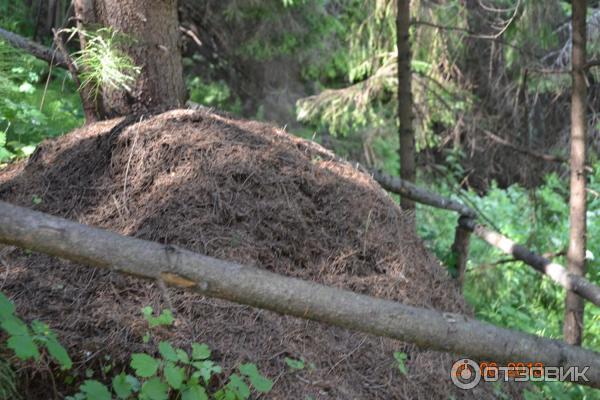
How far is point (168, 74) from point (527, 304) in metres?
5.18

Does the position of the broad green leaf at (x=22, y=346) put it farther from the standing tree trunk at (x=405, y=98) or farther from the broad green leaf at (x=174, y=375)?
the standing tree trunk at (x=405, y=98)

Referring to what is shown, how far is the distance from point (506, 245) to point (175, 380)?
130 inches

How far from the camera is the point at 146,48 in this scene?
4.85 m

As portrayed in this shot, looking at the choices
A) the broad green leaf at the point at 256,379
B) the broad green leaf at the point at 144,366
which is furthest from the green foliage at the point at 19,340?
the broad green leaf at the point at 256,379

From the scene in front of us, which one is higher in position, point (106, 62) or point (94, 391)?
point (106, 62)

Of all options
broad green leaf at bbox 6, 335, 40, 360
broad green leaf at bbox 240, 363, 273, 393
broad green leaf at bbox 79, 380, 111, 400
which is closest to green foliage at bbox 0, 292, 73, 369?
broad green leaf at bbox 6, 335, 40, 360

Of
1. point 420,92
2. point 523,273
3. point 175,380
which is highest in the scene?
point 420,92

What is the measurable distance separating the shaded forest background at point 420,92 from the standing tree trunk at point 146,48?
0.71 metres

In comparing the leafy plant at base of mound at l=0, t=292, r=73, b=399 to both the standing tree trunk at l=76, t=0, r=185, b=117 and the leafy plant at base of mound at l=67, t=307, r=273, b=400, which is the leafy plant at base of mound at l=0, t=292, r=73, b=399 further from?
the standing tree trunk at l=76, t=0, r=185, b=117

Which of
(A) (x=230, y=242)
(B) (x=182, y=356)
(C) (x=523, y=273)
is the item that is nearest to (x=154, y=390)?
(B) (x=182, y=356)

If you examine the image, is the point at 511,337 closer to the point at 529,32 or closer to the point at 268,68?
the point at 529,32

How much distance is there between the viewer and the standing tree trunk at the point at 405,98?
6.72 metres

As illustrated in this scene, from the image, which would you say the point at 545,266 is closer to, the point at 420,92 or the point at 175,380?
the point at 175,380

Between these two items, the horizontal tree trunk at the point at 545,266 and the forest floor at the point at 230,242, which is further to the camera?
the horizontal tree trunk at the point at 545,266
